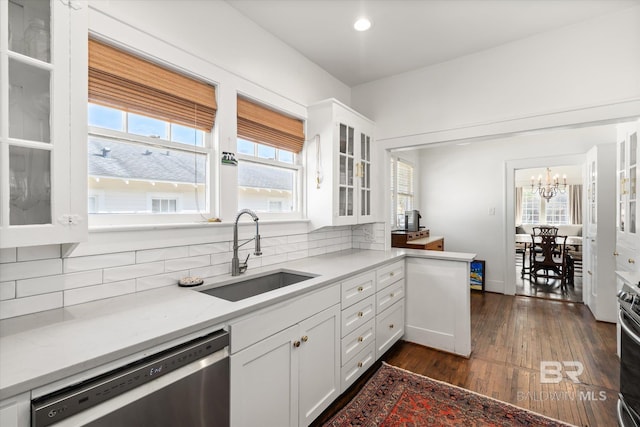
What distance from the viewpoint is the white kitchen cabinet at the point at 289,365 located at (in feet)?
4.44

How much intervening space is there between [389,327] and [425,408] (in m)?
0.76

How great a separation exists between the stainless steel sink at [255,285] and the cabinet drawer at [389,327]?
852mm

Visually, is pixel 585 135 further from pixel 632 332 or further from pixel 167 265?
pixel 167 265

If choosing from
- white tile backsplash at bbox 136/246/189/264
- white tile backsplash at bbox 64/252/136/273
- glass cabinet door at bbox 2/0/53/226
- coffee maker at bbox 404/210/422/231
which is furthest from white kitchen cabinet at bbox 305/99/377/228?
glass cabinet door at bbox 2/0/53/226

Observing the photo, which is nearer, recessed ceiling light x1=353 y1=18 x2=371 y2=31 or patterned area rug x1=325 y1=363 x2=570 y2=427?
patterned area rug x1=325 y1=363 x2=570 y2=427

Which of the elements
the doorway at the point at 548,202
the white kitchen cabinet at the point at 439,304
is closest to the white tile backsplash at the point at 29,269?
the white kitchen cabinet at the point at 439,304

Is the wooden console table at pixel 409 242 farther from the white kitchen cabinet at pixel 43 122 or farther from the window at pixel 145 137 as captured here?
the white kitchen cabinet at pixel 43 122

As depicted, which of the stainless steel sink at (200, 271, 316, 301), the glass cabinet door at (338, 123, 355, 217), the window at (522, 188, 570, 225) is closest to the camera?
the stainless steel sink at (200, 271, 316, 301)

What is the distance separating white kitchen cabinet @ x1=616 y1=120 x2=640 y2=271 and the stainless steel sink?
113 inches

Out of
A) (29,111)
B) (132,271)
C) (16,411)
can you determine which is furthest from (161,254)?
(16,411)

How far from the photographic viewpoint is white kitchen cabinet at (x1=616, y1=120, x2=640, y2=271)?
2645 millimetres

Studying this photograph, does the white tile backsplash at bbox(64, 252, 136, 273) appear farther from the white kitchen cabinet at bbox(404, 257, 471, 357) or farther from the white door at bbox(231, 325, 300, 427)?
the white kitchen cabinet at bbox(404, 257, 471, 357)

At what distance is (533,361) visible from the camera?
264cm

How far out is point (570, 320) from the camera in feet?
11.7
